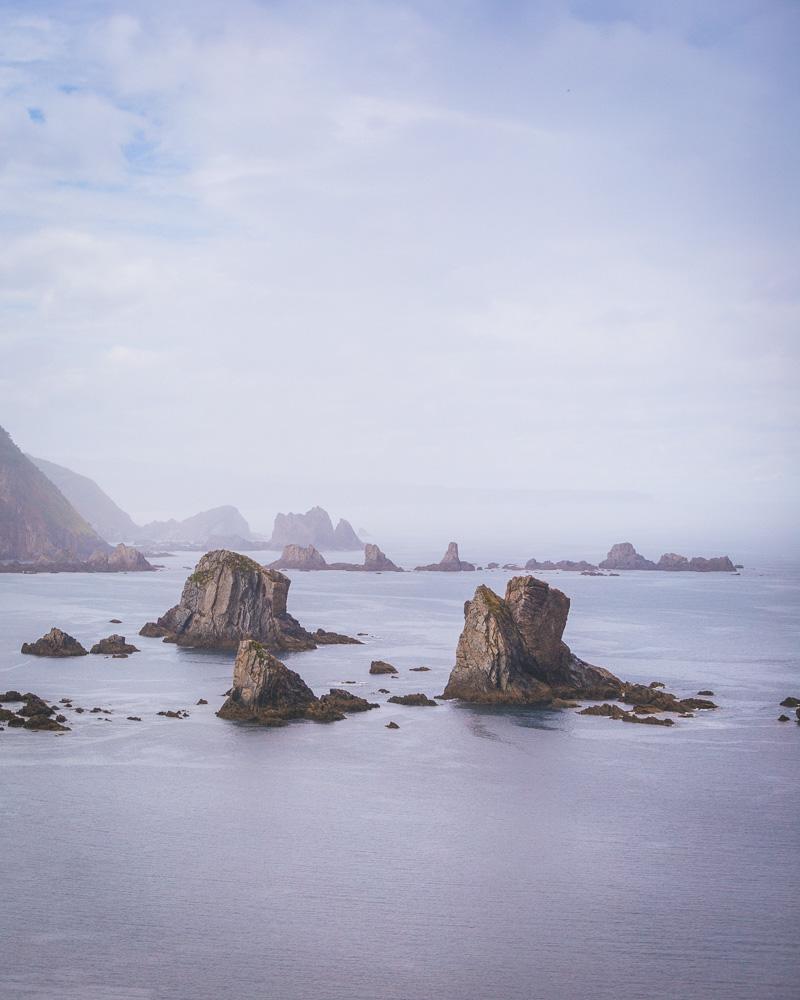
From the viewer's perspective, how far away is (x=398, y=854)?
129 feet

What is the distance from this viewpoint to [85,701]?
2689 inches

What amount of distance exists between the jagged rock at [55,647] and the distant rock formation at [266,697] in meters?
29.9

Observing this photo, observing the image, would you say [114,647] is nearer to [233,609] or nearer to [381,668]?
[233,609]

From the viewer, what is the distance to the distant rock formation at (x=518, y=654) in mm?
70000

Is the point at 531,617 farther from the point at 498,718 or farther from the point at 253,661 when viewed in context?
the point at 253,661

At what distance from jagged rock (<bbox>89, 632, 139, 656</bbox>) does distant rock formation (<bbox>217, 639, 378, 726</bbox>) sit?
2845cm

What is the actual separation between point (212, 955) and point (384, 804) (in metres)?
16.9

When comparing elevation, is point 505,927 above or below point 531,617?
below

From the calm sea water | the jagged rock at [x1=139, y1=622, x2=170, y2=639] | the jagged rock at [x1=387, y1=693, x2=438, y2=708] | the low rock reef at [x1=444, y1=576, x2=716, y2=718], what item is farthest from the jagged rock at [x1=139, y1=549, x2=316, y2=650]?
the low rock reef at [x1=444, y1=576, x2=716, y2=718]

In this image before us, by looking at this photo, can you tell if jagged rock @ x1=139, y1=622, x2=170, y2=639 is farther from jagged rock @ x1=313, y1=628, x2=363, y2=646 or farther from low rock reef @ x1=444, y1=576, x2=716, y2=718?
low rock reef @ x1=444, y1=576, x2=716, y2=718

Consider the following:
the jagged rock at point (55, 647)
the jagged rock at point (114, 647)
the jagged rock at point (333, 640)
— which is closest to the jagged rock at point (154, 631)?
the jagged rock at point (114, 647)

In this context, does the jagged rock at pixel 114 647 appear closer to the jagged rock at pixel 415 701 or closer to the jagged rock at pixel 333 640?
the jagged rock at pixel 333 640

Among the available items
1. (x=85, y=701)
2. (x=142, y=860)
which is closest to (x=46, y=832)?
(x=142, y=860)

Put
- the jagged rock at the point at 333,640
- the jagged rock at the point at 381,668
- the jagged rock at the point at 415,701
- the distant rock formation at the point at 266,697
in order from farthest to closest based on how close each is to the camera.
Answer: the jagged rock at the point at 333,640 < the jagged rock at the point at 381,668 < the jagged rock at the point at 415,701 < the distant rock formation at the point at 266,697
